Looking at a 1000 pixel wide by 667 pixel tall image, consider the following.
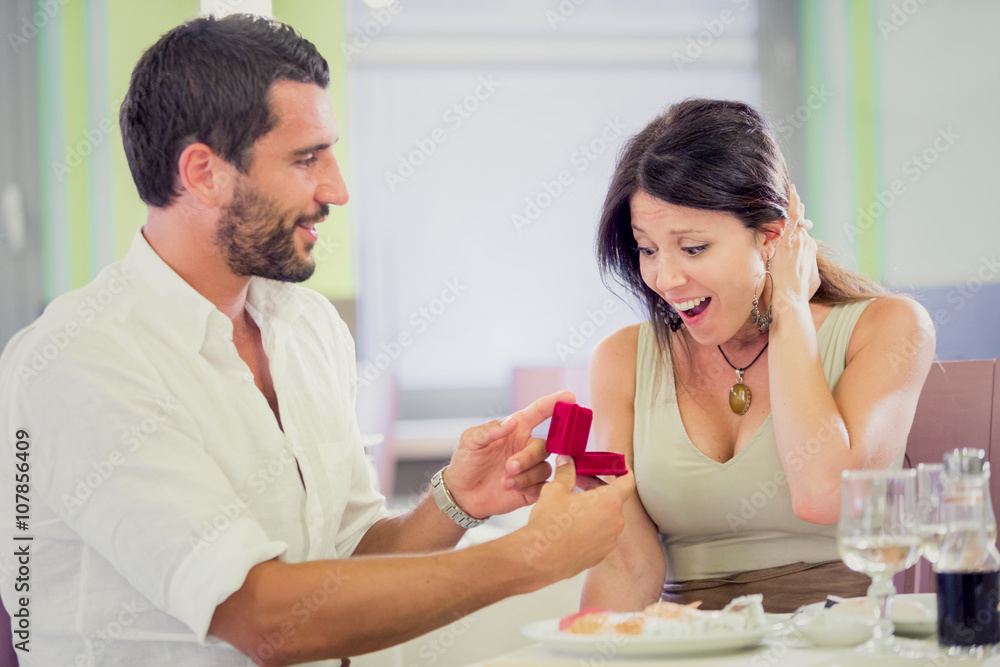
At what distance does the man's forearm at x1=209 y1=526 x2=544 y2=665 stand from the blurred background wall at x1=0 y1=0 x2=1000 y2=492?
10.4 feet

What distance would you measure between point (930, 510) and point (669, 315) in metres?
0.81

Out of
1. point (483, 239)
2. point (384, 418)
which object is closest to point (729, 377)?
point (384, 418)

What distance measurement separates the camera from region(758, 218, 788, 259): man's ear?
1.54 m

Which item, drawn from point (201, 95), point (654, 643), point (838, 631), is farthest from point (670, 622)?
point (201, 95)

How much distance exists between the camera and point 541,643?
0.95 meters

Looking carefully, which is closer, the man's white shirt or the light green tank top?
the man's white shirt

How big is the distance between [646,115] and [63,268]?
9.97 ft

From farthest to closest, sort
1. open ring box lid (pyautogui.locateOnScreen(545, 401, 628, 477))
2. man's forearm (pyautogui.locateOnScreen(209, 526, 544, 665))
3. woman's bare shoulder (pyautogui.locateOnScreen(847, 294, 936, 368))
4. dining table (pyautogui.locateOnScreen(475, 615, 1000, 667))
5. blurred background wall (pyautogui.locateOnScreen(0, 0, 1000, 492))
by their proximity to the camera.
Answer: blurred background wall (pyautogui.locateOnScreen(0, 0, 1000, 492))
woman's bare shoulder (pyautogui.locateOnScreen(847, 294, 936, 368))
open ring box lid (pyautogui.locateOnScreen(545, 401, 628, 477))
man's forearm (pyautogui.locateOnScreen(209, 526, 544, 665))
dining table (pyautogui.locateOnScreen(475, 615, 1000, 667))

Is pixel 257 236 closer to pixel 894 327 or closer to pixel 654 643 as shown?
pixel 654 643

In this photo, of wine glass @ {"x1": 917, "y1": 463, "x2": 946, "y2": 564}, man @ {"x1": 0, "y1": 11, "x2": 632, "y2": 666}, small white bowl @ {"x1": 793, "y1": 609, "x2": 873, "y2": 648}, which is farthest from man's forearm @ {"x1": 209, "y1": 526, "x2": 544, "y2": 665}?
wine glass @ {"x1": 917, "y1": 463, "x2": 946, "y2": 564}

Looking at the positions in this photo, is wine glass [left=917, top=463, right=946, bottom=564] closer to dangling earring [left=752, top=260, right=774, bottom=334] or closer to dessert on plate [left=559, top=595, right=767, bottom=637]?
dessert on plate [left=559, top=595, right=767, bottom=637]

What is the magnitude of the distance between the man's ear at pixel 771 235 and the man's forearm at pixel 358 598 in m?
0.74

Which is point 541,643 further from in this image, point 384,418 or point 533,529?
point 384,418

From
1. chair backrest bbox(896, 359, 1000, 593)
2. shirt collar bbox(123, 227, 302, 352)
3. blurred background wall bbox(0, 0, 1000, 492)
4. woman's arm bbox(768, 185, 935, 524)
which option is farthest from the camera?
blurred background wall bbox(0, 0, 1000, 492)
